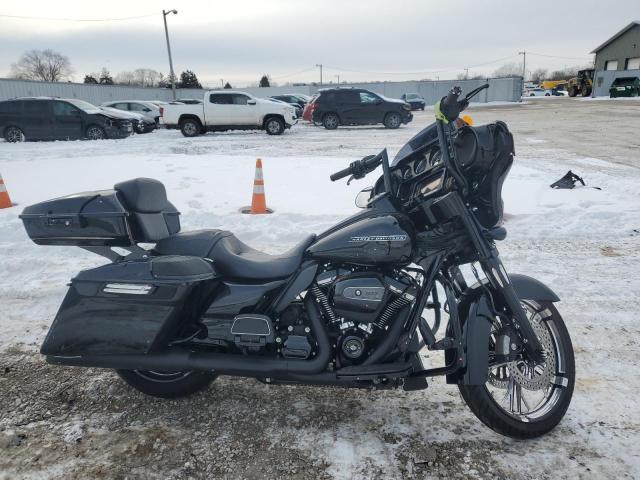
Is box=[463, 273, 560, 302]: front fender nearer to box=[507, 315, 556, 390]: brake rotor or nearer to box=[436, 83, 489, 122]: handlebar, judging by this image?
box=[507, 315, 556, 390]: brake rotor

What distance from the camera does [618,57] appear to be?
54594 millimetres

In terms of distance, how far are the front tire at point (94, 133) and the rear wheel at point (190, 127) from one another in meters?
2.89

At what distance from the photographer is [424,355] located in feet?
10.3

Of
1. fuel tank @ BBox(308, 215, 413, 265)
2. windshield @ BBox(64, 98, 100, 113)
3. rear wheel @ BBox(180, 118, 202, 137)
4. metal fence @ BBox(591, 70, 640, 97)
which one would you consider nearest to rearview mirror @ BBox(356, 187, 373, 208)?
fuel tank @ BBox(308, 215, 413, 265)

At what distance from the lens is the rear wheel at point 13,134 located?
15.9 m

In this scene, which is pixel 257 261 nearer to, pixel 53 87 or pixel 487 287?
pixel 487 287

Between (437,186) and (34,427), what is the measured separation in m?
2.43

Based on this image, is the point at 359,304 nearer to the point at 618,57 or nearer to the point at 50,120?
the point at 50,120

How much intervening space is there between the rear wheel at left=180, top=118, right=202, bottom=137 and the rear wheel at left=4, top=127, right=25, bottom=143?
5.27m

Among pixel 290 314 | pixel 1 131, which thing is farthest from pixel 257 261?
pixel 1 131

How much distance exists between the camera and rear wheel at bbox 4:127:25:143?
52.3 ft

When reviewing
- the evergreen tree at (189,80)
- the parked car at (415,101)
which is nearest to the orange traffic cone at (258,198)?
the parked car at (415,101)

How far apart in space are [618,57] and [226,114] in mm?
55019

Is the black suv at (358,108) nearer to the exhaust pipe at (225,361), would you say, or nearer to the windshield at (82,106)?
the windshield at (82,106)
